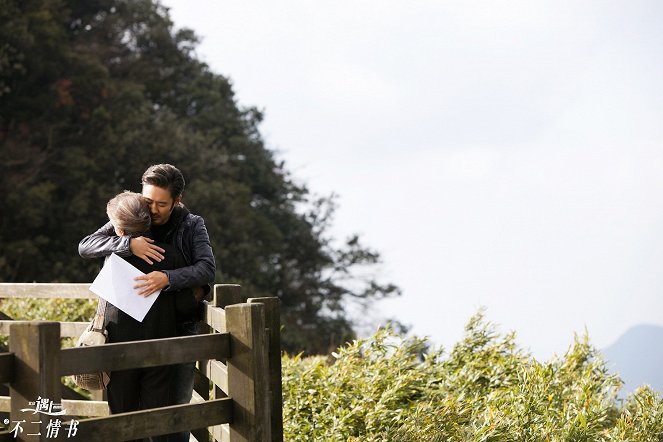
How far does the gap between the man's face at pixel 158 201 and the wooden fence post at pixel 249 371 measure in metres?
0.74

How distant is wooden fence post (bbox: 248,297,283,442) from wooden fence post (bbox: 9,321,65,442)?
1.39 metres

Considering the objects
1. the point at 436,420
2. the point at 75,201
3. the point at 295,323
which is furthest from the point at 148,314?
the point at 295,323

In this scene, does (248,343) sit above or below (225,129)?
below

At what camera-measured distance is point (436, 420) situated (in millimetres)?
6242

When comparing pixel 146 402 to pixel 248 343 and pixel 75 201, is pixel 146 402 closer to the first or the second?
pixel 248 343

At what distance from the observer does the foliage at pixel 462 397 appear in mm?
6266

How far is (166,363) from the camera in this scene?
4.24m

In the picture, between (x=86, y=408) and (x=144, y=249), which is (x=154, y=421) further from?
(x=86, y=408)

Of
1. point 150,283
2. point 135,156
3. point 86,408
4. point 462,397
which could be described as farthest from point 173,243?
point 135,156

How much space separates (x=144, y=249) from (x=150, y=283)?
0.64 ft

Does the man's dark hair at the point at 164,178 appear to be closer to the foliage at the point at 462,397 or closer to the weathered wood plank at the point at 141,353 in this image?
the weathered wood plank at the point at 141,353

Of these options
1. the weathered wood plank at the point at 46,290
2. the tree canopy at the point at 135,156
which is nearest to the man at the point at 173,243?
the weathered wood plank at the point at 46,290

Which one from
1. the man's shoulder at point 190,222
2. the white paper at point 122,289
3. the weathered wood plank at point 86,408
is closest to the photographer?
the white paper at point 122,289

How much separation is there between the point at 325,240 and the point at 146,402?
23.0 meters
